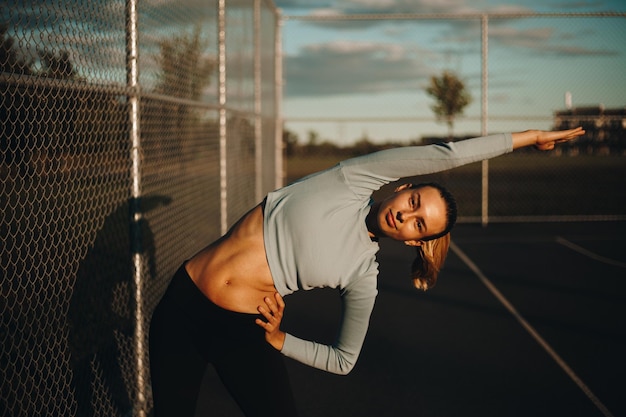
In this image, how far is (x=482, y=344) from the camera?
6062mm

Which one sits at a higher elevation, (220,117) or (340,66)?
(340,66)

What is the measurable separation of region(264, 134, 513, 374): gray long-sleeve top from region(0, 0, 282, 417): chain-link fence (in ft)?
3.68

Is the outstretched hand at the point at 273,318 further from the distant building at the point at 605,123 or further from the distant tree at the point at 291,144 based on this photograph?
the distant tree at the point at 291,144

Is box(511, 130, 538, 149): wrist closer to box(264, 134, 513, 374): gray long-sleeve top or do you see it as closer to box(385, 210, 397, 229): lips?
box(264, 134, 513, 374): gray long-sleeve top

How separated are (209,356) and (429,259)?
1.06m

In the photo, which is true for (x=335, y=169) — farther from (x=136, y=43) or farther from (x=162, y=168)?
(x=162, y=168)

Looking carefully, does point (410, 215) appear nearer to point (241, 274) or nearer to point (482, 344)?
point (241, 274)

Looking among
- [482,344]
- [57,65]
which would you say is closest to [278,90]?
[482,344]

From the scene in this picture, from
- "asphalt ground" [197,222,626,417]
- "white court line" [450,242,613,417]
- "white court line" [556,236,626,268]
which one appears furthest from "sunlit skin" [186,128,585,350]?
"white court line" [556,236,626,268]

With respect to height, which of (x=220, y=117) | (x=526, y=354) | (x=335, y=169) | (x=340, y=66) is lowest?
(x=526, y=354)

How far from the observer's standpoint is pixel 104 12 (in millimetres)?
3709

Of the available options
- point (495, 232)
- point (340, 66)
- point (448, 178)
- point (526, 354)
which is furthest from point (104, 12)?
point (448, 178)

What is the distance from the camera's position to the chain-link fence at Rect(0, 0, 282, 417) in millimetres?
3242

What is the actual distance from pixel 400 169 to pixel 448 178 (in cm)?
2667
